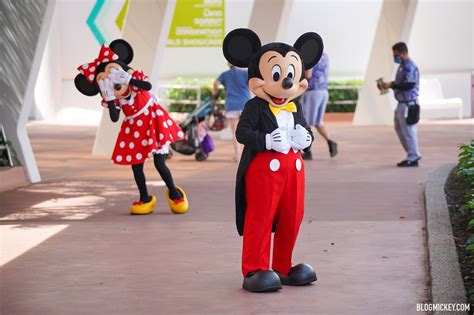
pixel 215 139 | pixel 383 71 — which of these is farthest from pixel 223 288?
pixel 383 71

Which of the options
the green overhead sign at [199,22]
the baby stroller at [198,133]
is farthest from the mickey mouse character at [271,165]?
the green overhead sign at [199,22]

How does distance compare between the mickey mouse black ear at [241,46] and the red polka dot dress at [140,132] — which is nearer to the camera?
the mickey mouse black ear at [241,46]

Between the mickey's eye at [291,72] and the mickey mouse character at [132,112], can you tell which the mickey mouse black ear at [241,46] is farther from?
the mickey mouse character at [132,112]

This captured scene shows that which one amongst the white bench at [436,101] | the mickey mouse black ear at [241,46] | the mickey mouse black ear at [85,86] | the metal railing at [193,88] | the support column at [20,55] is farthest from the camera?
the white bench at [436,101]

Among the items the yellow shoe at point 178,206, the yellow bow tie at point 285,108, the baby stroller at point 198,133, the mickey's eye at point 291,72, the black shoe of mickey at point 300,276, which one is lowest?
the baby stroller at point 198,133

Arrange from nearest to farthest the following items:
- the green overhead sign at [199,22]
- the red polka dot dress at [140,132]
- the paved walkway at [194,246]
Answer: the paved walkway at [194,246], the red polka dot dress at [140,132], the green overhead sign at [199,22]

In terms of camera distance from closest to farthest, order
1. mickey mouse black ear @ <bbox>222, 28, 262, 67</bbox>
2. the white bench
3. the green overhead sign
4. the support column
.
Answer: mickey mouse black ear @ <bbox>222, 28, 262, 67</bbox>, the support column, the white bench, the green overhead sign

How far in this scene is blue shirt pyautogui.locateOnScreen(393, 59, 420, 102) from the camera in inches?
569

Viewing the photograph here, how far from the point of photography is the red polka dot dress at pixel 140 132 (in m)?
10.2

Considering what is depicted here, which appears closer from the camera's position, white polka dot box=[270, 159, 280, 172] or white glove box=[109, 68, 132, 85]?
white polka dot box=[270, 159, 280, 172]

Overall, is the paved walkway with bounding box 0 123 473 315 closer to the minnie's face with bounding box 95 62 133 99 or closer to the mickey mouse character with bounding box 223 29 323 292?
the mickey mouse character with bounding box 223 29 323 292

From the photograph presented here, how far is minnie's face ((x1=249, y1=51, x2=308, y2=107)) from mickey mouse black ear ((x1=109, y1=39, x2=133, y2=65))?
11.7ft

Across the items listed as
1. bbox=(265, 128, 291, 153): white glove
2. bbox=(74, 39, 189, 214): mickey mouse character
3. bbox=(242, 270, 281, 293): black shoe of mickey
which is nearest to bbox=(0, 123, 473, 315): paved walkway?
bbox=(242, 270, 281, 293): black shoe of mickey

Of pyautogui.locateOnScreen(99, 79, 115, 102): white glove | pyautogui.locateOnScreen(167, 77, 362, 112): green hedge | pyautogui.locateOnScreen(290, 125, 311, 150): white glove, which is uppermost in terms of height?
pyautogui.locateOnScreen(99, 79, 115, 102): white glove
